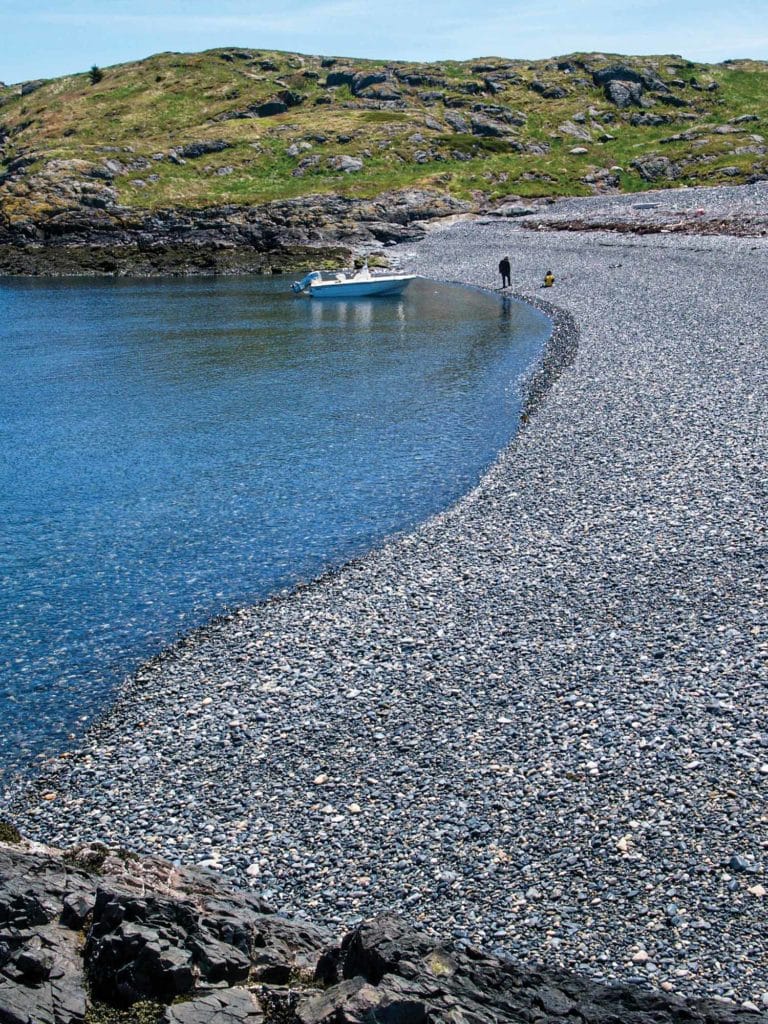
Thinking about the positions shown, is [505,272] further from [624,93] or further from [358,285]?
Answer: [624,93]

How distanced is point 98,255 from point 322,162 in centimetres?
3675

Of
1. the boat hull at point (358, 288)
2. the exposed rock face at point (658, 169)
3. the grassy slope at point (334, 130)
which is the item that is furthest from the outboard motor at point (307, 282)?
the exposed rock face at point (658, 169)

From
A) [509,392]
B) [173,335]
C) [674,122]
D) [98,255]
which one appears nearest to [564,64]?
[674,122]

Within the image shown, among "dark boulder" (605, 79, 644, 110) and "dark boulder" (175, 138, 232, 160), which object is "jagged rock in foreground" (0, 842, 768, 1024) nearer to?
"dark boulder" (175, 138, 232, 160)

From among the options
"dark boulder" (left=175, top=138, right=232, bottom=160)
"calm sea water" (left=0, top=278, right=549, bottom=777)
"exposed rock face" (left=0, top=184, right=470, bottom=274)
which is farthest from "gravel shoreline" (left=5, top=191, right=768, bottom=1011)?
"dark boulder" (left=175, top=138, right=232, bottom=160)

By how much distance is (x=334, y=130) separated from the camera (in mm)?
131875

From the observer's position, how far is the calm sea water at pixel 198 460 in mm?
20547

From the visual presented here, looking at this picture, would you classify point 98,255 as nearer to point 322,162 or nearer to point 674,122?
point 322,162

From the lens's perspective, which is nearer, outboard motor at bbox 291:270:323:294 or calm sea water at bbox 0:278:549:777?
calm sea water at bbox 0:278:549:777

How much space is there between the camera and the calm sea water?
67.4 ft

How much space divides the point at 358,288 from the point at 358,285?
0.40 meters

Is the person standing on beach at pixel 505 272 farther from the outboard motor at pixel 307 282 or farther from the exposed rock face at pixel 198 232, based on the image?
the exposed rock face at pixel 198 232

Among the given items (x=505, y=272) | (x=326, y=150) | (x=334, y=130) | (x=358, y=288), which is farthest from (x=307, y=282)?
(x=334, y=130)

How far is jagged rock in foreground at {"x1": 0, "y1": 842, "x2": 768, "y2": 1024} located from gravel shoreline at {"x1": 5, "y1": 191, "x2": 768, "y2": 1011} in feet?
3.56
